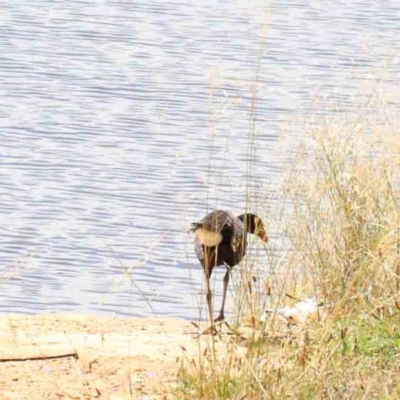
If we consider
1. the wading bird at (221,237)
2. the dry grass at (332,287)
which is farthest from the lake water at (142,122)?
the dry grass at (332,287)

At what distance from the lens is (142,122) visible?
13.9 meters

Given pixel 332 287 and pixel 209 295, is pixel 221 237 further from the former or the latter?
pixel 332 287

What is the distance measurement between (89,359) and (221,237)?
887 mm

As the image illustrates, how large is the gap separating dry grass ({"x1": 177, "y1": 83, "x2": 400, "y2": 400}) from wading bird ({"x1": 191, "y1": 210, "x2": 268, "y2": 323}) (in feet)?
0.69

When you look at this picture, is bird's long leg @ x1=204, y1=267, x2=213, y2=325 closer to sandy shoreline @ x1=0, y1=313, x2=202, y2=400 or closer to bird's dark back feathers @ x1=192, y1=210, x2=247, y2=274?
bird's dark back feathers @ x1=192, y1=210, x2=247, y2=274

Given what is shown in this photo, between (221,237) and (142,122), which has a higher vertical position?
(142,122)

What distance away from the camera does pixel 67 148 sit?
41.7 ft

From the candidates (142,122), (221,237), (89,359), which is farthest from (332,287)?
(142,122)

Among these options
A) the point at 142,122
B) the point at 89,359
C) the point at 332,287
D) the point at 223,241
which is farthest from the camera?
the point at 142,122

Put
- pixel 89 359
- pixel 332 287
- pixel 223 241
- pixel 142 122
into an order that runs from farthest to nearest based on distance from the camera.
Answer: pixel 142 122 < pixel 223 241 < pixel 332 287 < pixel 89 359

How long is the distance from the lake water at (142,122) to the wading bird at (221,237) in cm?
24

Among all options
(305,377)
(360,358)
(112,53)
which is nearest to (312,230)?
(360,358)

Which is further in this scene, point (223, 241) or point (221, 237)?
point (223, 241)

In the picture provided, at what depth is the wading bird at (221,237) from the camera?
6.62 m
